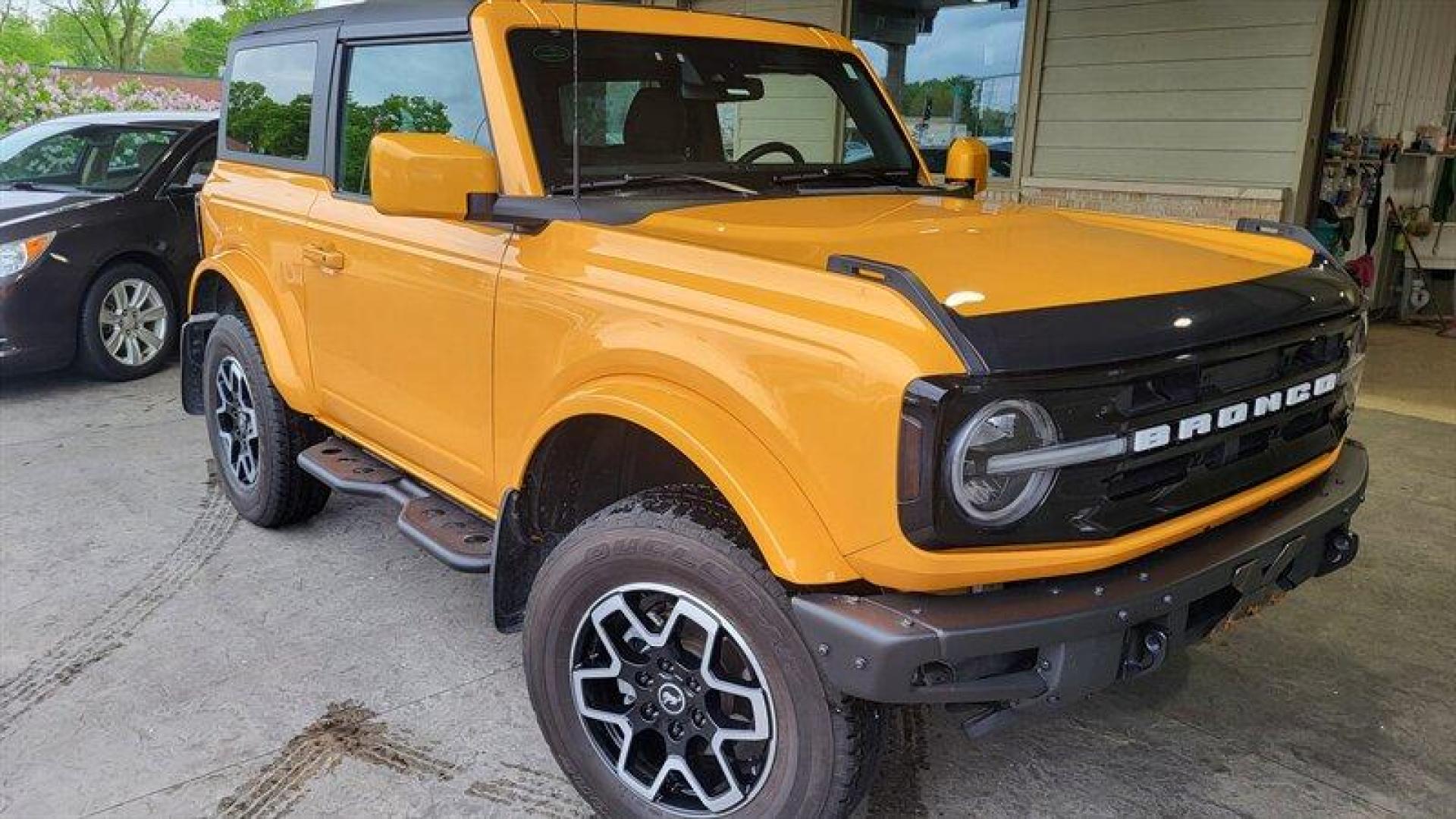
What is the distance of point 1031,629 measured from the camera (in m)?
1.87

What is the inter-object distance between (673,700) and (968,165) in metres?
2.33

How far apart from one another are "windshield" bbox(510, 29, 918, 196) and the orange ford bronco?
0.04 feet

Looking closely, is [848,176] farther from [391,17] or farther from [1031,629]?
[1031,629]

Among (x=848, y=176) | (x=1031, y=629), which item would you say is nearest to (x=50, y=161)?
(x=848, y=176)

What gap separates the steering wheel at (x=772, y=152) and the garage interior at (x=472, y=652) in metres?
1.71

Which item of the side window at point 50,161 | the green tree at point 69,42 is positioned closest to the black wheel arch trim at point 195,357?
the side window at point 50,161

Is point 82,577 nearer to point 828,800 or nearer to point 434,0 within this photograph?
point 434,0

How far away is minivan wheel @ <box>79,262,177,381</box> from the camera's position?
6.52 metres

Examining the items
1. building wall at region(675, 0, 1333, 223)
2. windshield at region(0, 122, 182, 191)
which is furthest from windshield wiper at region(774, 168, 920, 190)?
windshield at region(0, 122, 182, 191)

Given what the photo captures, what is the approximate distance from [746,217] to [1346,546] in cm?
164

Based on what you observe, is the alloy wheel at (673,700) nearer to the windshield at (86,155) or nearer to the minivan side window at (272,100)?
the minivan side window at (272,100)

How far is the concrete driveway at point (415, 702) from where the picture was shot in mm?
2646

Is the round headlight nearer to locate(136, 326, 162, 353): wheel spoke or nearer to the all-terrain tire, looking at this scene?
the all-terrain tire

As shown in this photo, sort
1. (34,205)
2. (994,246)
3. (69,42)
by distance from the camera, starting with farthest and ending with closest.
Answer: (69,42) < (34,205) < (994,246)
